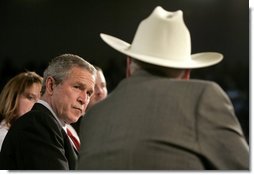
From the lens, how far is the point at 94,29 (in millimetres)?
2205

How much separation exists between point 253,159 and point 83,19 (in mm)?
903

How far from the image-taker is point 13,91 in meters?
2.19

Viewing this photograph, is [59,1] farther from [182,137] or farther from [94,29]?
[182,137]

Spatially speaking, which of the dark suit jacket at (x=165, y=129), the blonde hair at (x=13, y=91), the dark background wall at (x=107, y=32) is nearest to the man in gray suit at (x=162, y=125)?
the dark suit jacket at (x=165, y=129)

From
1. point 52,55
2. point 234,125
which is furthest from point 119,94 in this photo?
point 52,55

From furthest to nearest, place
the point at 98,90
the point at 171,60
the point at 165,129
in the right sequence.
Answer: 1. the point at 98,90
2. the point at 171,60
3. the point at 165,129

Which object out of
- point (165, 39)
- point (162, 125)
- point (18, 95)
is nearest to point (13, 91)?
point (18, 95)

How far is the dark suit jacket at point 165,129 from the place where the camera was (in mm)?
1317

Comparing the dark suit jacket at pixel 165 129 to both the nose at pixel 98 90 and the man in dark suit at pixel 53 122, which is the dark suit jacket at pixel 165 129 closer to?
the man in dark suit at pixel 53 122

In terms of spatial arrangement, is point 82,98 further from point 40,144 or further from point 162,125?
point 162,125

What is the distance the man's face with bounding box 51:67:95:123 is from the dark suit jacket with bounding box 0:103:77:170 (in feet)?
0.40

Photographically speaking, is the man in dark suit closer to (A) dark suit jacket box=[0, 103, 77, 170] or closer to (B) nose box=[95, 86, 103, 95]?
(A) dark suit jacket box=[0, 103, 77, 170]

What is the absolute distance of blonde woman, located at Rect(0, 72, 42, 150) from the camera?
7.12 ft

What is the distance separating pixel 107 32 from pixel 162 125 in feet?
2.87
